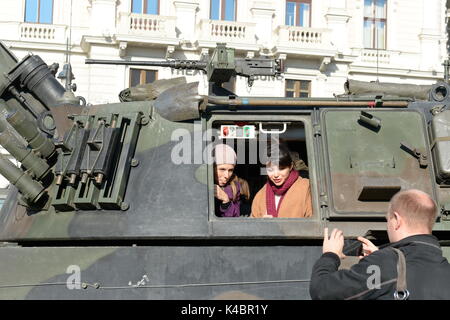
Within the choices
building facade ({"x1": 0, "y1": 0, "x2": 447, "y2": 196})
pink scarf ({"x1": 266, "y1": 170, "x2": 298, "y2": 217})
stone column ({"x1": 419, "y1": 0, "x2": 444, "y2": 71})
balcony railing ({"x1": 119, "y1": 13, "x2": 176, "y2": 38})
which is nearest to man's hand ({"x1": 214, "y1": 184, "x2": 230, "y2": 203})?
pink scarf ({"x1": 266, "y1": 170, "x2": 298, "y2": 217})

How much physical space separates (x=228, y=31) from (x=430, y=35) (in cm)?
744

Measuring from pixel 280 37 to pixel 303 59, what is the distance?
1044 mm

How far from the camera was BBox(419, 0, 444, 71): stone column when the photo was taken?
2956 cm

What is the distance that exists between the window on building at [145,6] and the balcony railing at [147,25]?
770 millimetres

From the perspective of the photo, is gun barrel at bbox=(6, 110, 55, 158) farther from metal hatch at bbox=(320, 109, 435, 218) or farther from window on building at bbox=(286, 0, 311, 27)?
window on building at bbox=(286, 0, 311, 27)

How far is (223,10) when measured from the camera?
2811 centimetres

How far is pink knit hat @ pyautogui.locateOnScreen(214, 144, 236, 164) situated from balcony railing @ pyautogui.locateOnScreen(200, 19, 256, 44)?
2084 cm

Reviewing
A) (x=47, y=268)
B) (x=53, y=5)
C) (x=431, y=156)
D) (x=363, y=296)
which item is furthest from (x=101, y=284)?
(x=53, y=5)

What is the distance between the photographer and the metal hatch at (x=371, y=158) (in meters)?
6.04

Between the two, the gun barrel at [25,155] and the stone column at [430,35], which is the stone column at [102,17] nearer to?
the stone column at [430,35]

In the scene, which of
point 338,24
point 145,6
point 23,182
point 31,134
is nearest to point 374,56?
point 338,24

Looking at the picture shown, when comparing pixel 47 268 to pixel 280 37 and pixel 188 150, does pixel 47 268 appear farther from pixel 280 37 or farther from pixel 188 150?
pixel 280 37
